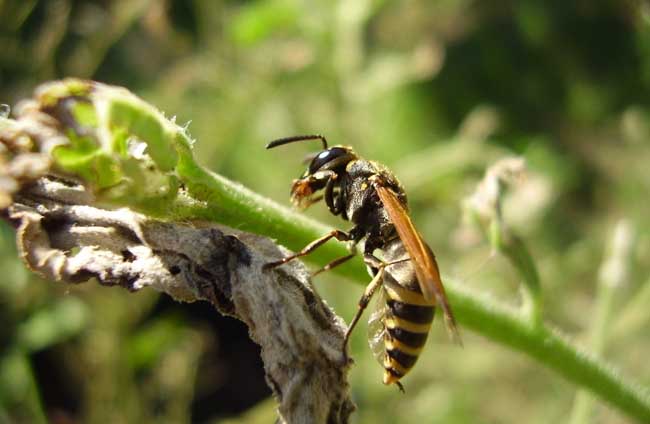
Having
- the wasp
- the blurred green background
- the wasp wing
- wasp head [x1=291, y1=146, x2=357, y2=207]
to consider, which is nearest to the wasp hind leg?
the wasp

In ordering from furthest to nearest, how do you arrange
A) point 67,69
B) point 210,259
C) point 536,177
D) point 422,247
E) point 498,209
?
point 536,177 < point 67,69 < point 498,209 < point 422,247 < point 210,259

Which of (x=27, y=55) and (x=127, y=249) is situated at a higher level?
(x=27, y=55)

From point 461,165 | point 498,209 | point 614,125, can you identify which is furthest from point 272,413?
point 614,125

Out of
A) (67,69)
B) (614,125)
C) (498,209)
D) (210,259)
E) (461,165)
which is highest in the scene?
(67,69)

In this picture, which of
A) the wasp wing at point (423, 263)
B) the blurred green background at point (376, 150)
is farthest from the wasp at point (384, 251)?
the blurred green background at point (376, 150)

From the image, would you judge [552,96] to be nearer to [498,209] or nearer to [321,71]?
[321,71]

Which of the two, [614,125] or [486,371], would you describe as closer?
[486,371]

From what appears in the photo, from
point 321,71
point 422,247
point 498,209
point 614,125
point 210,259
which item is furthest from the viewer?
point 614,125
